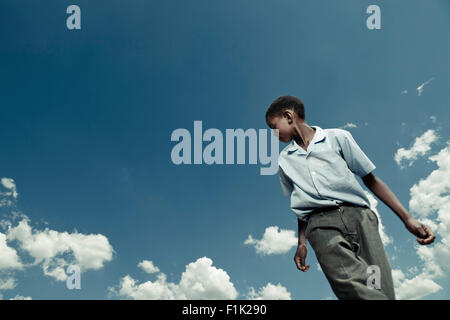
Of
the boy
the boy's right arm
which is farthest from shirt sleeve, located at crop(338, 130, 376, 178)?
the boy's right arm

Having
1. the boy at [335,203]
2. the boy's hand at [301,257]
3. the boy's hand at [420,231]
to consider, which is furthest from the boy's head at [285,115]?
the boy's hand at [420,231]

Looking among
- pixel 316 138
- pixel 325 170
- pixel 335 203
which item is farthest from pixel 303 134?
pixel 335 203

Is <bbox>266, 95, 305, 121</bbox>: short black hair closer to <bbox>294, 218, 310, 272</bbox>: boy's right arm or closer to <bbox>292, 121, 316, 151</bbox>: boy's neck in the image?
<bbox>292, 121, 316, 151</bbox>: boy's neck

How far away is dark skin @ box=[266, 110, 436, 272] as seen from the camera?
2.80 m

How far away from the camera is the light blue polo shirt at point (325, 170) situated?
8.86 ft

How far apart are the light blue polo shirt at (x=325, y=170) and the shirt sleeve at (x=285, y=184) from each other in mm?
52

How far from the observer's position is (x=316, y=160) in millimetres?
2861

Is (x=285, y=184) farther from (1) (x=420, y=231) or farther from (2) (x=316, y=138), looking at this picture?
(1) (x=420, y=231)

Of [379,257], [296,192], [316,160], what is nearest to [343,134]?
[316,160]

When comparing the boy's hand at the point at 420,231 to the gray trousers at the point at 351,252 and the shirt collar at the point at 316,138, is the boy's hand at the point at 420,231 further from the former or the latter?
the shirt collar at the point at 316,138

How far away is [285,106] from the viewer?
3.21m

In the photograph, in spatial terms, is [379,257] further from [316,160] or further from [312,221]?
[316,160]
